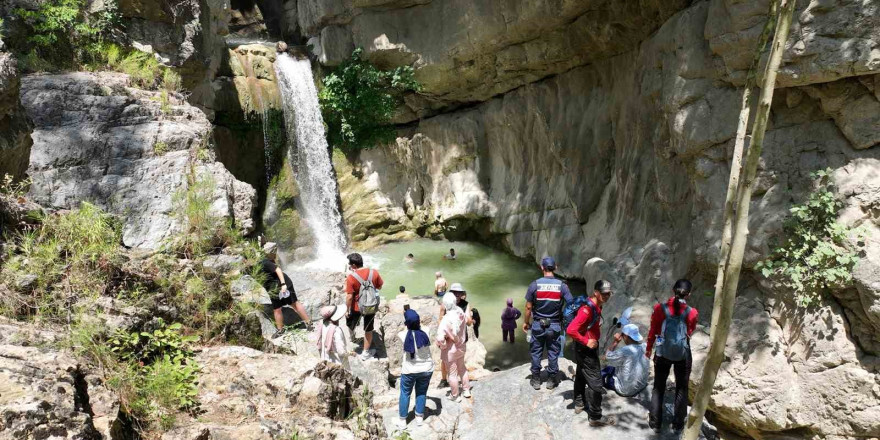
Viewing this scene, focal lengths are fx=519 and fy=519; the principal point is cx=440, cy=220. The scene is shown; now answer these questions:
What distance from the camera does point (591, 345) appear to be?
5.20 meters

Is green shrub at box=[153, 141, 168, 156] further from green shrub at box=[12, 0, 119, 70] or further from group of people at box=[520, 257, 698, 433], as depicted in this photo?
group of people at box=[520, 257, 698, 433]

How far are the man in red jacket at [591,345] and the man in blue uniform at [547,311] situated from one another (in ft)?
1.97

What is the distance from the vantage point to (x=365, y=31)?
15.6 m

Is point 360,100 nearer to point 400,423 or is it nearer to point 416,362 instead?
point 416,362

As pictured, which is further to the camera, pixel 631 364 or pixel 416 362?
pixel 631 364

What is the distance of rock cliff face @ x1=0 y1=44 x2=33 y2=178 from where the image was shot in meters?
4.12

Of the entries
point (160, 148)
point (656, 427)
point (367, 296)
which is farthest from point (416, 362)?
point (160, 148)

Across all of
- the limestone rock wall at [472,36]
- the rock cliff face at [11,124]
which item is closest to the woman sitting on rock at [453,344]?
the rock cliff face at [11,124]

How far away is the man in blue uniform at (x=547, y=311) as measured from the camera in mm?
5961

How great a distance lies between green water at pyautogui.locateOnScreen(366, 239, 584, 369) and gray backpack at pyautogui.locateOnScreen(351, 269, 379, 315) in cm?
386

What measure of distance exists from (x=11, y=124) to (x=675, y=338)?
6.28 m

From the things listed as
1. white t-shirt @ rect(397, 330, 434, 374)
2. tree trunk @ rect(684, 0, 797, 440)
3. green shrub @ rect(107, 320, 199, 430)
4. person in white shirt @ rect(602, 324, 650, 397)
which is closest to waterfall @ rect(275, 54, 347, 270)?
white t-shirt @ rect(397, 330, 434, 374)

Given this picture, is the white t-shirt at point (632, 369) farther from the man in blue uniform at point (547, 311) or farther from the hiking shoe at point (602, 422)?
the man in blue uniform at point (547, 311)

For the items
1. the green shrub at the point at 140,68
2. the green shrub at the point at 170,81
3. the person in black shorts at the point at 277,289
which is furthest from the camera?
the green shrub at the point at 170,81
